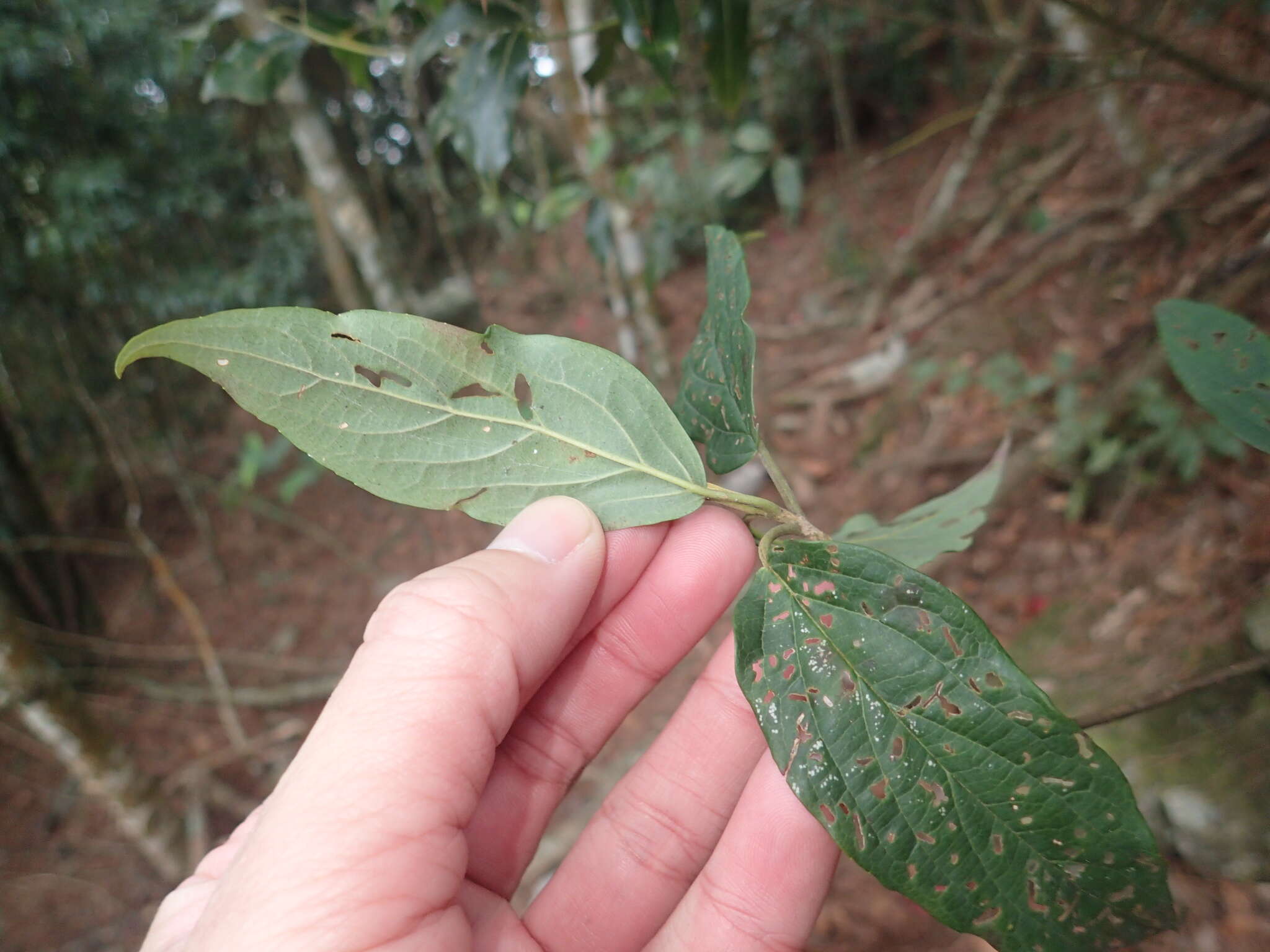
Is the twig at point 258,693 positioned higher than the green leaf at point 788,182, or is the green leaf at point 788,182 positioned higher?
the green leaf at point 788,182

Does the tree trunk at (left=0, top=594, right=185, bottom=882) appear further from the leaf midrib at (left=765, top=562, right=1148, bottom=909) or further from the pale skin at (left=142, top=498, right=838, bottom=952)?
the leaf midrib at (left=765, top=562, right=1148, bottom=909)

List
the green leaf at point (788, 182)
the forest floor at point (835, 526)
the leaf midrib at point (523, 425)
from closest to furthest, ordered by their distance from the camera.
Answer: the leaf midrib at point (523, 425)
the forest floor at point (835, 526)
the green leaf at point (788, 182)

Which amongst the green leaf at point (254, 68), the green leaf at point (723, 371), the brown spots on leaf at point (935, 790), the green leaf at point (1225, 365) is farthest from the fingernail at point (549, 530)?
the green leaf at point (254, 68)

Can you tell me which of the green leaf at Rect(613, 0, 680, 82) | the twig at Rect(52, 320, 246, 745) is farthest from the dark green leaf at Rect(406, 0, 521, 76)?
the twig at Rect(52, 320, 246, 745)

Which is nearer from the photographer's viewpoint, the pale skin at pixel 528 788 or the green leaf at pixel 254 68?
the pale skin at pixel 528 788

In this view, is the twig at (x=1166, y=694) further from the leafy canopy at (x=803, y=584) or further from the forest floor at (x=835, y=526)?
the forest floor at (x=835, y=526)

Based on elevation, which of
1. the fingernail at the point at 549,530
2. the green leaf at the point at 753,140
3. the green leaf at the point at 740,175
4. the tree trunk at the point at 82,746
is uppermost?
the green leaf at the point at 753,140
